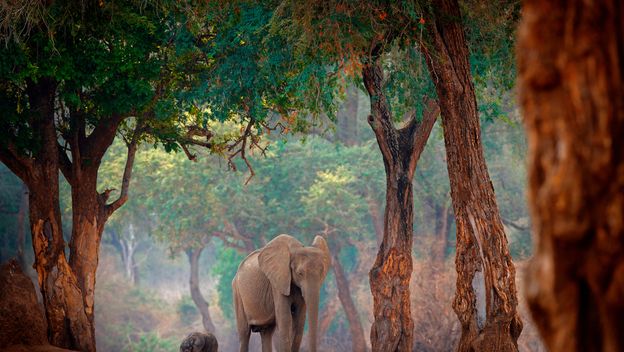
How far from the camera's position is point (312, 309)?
1288 centimetres

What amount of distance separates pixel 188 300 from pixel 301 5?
108 feet

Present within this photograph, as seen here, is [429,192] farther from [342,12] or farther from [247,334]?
[342,12]

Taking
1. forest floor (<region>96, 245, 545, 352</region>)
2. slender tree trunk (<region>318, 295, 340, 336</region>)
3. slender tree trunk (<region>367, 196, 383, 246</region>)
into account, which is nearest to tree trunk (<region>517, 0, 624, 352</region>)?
forest floor (<region>96, 245, 545, 352</region>)

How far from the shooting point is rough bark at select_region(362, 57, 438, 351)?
13238 mm

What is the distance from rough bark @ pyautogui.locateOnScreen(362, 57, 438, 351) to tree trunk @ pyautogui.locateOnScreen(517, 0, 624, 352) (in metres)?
10.1

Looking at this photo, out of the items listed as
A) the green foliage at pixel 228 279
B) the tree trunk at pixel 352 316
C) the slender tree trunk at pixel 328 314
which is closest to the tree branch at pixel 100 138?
the tree trunk at pixel 352 316

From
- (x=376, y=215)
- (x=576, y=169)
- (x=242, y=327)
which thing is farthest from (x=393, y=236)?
(x=376, y=215)

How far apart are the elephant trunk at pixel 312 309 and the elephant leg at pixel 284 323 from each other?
53 centimetres

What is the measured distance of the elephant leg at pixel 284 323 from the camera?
43.8ft

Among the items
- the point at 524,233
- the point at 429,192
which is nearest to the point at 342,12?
the point at 429,192

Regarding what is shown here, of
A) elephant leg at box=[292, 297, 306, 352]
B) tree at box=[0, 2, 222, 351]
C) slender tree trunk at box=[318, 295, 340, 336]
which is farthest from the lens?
slender tree trunk at box=[318, 295, 340, 336]

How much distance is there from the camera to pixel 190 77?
15.7 metres

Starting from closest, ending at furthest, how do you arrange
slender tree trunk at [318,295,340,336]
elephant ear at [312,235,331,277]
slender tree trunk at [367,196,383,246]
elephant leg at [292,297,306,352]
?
elephant ear at [312,235,331,277] → elephant leg at [292,297,306,352] → slender tree trunk at [367,196,383,246] → slender tree trunk at [318,295,340,336]

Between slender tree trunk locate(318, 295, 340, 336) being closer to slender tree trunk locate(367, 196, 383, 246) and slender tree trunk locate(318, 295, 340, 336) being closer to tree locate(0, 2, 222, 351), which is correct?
slender tree trunk locate(367, 196, 383, 246)
